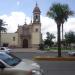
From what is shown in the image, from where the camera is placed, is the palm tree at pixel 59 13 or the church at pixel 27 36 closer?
the palm tree at pixel 59 13

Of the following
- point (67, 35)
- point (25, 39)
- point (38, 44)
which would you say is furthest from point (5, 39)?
point (67, 35)

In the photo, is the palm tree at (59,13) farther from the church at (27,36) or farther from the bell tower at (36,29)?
the bell tower at (36,29)

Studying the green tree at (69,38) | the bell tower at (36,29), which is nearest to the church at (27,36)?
the bell tower at (36,29)

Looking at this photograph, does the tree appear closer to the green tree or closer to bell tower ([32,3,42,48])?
the green tree

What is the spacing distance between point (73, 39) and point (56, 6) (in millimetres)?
73402

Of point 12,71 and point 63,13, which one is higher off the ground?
point 63,13

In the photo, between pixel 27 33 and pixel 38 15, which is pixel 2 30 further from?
pixel 38 15

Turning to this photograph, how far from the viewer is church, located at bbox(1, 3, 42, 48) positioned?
97750 millimetres

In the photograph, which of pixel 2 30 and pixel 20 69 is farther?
pixel 2 30

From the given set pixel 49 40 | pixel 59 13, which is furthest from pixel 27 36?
pixel 59 13

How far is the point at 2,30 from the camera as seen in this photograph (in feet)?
367

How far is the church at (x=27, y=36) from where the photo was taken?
321 feet

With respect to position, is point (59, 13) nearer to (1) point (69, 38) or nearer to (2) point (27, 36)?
(2) point (27, 36)

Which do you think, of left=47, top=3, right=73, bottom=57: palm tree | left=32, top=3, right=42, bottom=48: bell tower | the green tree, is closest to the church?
left=32, top=3, right=42, bottom=48: bell tower
